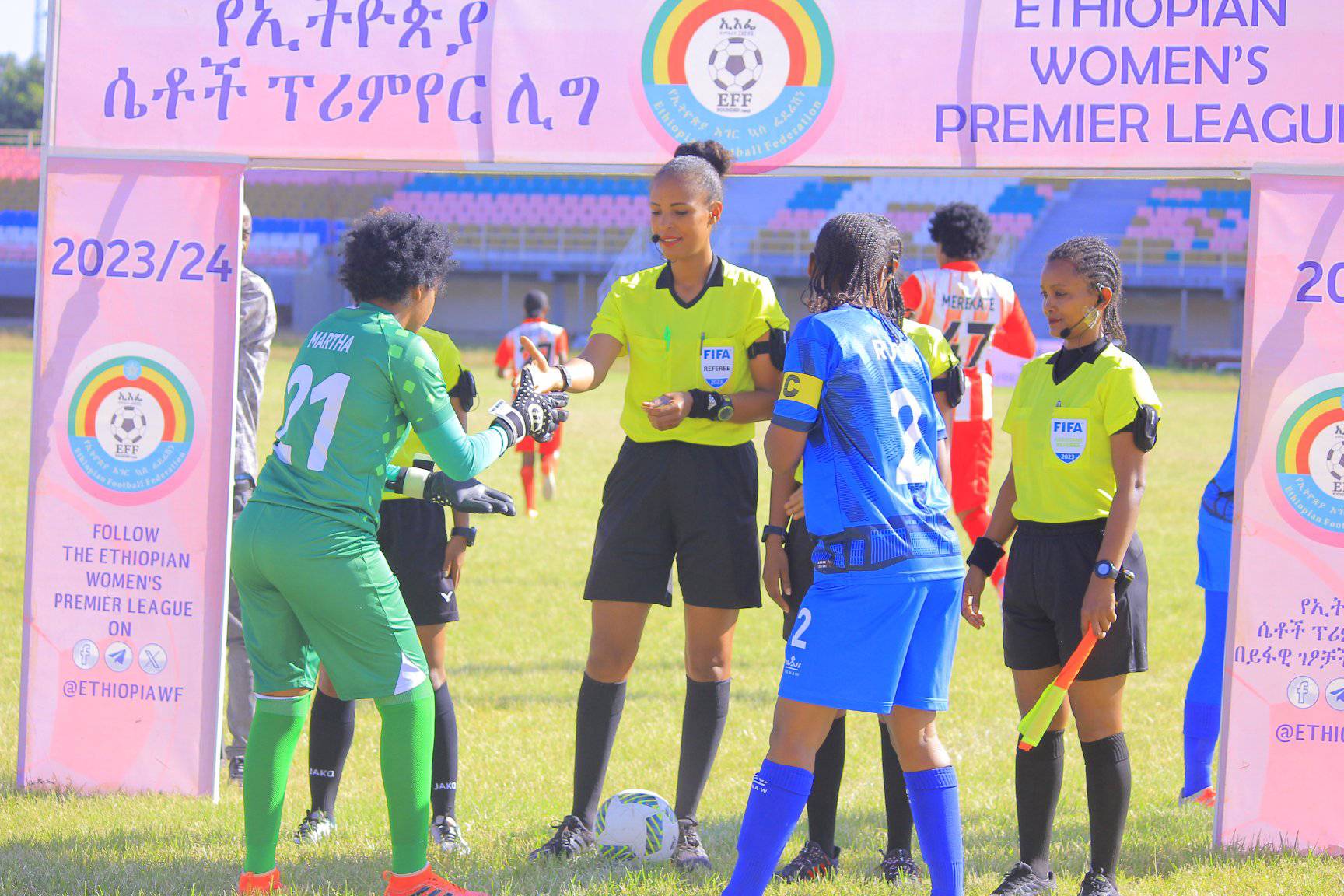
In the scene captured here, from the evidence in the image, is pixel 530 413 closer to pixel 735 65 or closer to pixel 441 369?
pixel 441 369

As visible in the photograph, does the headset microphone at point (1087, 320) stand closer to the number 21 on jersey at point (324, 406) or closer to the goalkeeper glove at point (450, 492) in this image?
the goalkeeper glove at point (450, 492)

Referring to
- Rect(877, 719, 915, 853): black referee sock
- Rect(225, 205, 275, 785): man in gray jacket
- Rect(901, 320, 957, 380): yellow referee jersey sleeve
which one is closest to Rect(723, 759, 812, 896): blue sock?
Rect(877, 719, 915, 853): black referee sock

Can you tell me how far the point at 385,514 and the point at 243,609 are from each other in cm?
80

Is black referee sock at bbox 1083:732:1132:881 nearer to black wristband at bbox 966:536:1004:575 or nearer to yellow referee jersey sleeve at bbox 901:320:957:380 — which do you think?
black wristband at bbox 966:536:1004:575

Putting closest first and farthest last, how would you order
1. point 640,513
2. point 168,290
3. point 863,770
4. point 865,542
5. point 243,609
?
1. point 865,542
2. point 243,609
3. point 640,513
4. point 168,290
5. point 863,770

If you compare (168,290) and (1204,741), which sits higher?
(168,290)

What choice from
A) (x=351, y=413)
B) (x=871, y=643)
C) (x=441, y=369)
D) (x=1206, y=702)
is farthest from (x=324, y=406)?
(x=1206, y=702)

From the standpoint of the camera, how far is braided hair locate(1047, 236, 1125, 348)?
4047 mm

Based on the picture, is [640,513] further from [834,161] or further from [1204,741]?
[1204,741]

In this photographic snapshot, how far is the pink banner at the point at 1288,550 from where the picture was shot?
4727 millimetres

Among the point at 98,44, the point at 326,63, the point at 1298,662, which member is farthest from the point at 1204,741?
the point at 98,44

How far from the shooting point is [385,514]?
4.57 m

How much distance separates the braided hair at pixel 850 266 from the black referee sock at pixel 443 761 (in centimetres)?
193

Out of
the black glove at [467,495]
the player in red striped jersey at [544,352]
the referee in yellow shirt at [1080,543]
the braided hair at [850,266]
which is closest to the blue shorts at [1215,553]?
the referee in yellow shirt at [1080,543]
